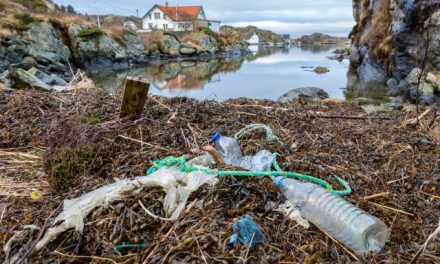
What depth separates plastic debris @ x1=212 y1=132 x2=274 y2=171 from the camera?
110 inches

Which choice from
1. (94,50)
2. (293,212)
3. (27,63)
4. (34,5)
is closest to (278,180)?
(293,212)

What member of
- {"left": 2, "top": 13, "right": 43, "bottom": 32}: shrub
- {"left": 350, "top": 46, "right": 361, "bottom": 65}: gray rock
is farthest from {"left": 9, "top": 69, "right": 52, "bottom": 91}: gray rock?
{"left": 350, "top": 46, "right": 361, "bottom": 65}: gray rock

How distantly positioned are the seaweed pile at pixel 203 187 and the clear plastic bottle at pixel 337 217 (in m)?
0.07

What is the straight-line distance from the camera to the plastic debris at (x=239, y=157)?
2803 millimetres

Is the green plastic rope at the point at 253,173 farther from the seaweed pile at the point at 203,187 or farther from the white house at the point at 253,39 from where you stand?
the white house at the point at 253,39

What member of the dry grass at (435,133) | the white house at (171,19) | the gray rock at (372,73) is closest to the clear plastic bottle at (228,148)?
the dry grass at (435,133)

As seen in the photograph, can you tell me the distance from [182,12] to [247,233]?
74.3m

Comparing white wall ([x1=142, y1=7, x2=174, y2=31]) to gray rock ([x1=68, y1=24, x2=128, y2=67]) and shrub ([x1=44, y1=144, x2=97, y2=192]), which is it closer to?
gray rock ([x1=68, y1=24, x2=128, y2=67])

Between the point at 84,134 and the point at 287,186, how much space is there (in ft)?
6.79

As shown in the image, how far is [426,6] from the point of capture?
14.5 metres

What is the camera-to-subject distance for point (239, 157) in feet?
10.2

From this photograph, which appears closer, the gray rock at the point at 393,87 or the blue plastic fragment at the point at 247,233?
the blue plastic fragment at the point at 247,233

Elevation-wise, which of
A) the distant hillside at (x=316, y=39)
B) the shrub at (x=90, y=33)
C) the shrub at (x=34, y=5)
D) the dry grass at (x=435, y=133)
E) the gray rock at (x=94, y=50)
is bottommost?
the dry grass at (x=435, y=133)

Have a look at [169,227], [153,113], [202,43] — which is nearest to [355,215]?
[169,227]
